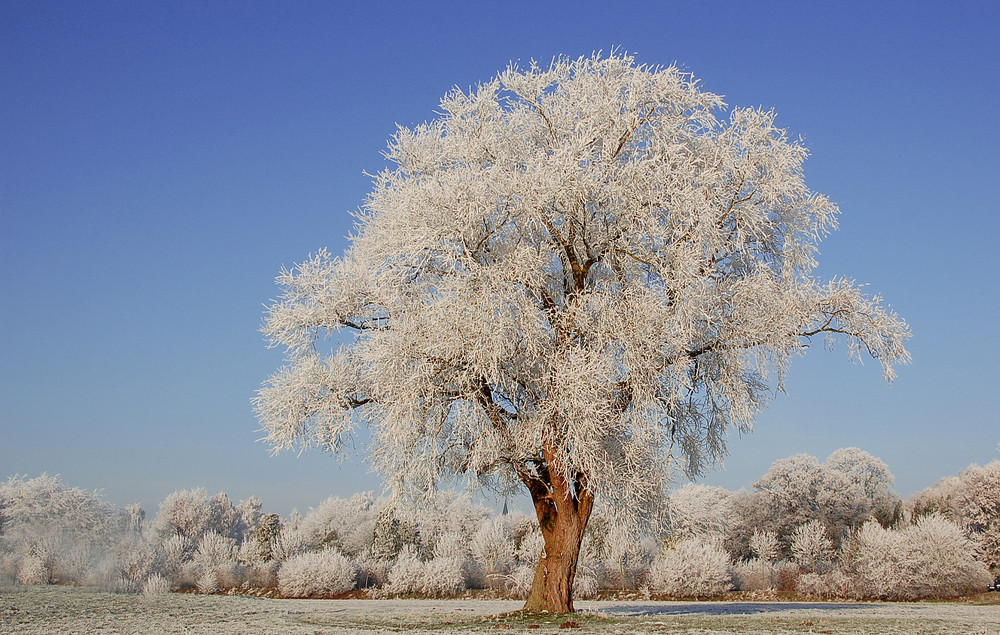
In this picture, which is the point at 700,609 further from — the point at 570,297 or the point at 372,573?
the point at 372,573

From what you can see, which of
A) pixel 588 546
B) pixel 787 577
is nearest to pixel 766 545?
pixel 787 577

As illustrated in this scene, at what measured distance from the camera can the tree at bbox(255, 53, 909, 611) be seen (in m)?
15.3

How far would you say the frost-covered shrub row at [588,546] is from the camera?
109 ft

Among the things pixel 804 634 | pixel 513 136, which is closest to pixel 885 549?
pixel 804 634

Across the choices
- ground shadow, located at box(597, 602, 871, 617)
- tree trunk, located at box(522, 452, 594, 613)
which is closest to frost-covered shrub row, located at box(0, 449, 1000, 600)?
tree trunk, located at box(522, 452, 594, 613)

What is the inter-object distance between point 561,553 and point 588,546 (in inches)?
1300

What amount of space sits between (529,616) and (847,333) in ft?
31.3

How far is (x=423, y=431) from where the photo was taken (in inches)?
653

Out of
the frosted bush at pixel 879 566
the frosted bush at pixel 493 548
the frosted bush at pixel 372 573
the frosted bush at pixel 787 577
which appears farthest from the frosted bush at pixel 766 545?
the frosted bush at pixel 372 573

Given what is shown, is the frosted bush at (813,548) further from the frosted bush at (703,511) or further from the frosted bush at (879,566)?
the frosted bush at (879,566)

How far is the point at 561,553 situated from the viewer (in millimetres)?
17031

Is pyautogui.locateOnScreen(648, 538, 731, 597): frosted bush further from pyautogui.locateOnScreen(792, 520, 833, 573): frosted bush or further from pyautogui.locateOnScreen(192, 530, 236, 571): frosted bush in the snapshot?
pyautogui.locateOnScreen(192, 530, 236, 571): frosted bush

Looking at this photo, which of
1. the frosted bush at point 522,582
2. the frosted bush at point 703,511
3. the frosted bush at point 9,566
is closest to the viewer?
the frosted bush at point 9,566

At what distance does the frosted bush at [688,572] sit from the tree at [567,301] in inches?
1072
